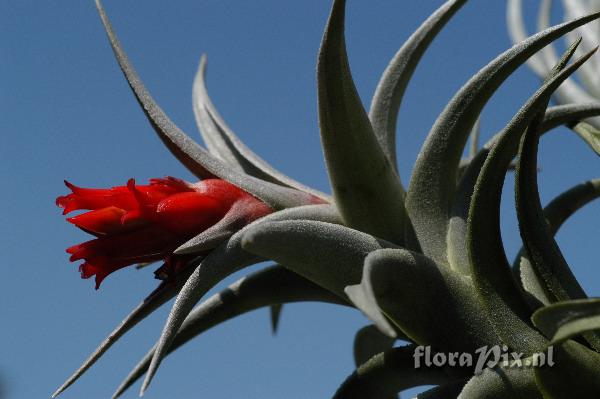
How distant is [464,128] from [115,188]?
2.04 ft

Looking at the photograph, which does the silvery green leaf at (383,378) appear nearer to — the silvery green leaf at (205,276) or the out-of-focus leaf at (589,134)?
the silvery green leaf at (205,276)

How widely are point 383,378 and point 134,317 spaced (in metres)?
0.44

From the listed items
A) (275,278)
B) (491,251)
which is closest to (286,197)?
(275,278)

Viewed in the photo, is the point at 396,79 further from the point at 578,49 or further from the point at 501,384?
the point at 578,49

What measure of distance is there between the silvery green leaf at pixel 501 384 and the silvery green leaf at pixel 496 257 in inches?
1.6

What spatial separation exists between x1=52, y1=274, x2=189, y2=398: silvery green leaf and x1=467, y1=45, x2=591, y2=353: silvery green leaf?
0.51 metres

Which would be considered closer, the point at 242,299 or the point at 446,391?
the point at 446,391

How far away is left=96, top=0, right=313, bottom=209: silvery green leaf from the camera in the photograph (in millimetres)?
1508

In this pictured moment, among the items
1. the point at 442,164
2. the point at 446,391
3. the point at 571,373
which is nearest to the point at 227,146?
the point at 442,164

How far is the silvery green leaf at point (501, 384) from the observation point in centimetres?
128

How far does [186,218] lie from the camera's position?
145cm

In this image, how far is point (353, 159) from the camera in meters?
1.46

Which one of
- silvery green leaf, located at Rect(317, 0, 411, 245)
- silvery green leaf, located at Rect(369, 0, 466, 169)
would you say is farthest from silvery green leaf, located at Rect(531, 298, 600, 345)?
silvery green leaf, located at Rect(369, 0, 466, 169)

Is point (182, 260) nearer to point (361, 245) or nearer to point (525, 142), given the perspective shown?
point (361, 245)
